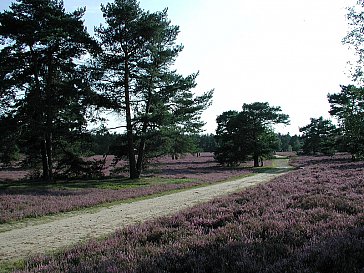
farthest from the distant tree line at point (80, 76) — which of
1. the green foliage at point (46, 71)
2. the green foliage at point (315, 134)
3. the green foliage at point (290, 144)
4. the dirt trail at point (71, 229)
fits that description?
the green foliage at point (290, 144)

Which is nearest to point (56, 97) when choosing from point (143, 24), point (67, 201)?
point (143, 24)

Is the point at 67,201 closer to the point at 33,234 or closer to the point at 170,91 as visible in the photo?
the point at 33,234

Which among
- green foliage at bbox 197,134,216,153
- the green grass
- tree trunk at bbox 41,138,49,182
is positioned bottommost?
the green grass

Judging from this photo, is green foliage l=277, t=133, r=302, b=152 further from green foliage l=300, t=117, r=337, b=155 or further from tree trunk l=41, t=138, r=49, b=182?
tree trunk l=41, t=138, r=49, b=182

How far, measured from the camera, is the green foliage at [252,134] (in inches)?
2263

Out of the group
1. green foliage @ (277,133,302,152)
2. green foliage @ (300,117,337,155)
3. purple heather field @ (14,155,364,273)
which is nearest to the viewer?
purple heather field @ (14,155,364,273)

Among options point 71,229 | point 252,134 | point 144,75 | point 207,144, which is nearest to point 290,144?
point 207,144

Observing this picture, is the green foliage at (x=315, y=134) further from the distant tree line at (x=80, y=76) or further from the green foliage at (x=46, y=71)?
the green foliage at (x=46, y=71)

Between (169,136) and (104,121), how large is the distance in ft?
20.8

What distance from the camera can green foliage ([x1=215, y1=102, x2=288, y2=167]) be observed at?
57469mm

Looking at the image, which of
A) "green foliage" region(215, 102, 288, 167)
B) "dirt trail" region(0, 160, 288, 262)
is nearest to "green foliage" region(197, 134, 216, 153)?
"green foliage" region(215, 102, 288, 167)

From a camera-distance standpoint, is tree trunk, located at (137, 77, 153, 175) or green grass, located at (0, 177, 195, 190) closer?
green grass, located at (0, 177, 195, 190)

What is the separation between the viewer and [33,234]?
10.3 metres

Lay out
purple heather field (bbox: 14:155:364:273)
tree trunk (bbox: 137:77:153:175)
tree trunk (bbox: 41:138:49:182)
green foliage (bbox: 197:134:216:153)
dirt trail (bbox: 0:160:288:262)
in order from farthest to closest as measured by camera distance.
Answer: green foliage (bbox: 197:134:216:153)
tree trunk (bbox: 41:138:49:182)
tree trunk (bbox: 137:77:153:175)
dirt trail (bbox: 0:160:288:262)
purple heather field (bbox: 14:155:364:273)
